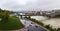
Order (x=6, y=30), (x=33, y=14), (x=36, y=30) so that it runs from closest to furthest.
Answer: (x=6, y=30) → (x=36, y=30) → (x=33, y=14)

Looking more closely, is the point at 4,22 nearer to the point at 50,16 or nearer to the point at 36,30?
the point at 36,30

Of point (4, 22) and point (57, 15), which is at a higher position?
point (4, 22)

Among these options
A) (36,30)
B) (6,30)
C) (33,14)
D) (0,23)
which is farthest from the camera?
(33,14)

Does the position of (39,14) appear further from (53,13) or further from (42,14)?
(53,13)

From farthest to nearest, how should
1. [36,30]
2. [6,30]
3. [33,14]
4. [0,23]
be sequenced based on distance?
[33,14] → [0,23] → [36,30] → [6,30]

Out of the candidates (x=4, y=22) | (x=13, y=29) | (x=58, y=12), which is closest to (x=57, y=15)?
Answer: (x=58, y=12)

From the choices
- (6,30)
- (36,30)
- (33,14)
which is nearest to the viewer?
(6,30)

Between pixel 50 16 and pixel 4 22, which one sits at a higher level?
pixel 4 22

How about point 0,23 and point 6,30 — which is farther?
point 0,23

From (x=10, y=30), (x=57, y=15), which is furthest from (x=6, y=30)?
(x=57, y=15)
